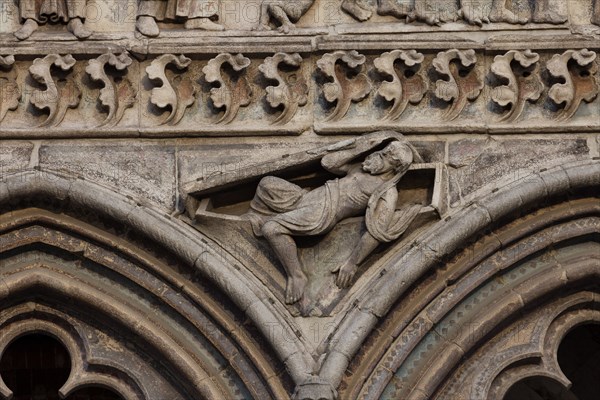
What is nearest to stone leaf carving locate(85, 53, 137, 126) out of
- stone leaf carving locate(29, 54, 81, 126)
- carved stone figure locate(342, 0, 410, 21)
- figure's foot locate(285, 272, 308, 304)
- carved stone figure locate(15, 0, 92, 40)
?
stone leaf carving locate(29, 54, 81, 126)

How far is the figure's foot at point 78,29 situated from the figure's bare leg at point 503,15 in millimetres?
2576

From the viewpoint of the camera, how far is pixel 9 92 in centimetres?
1900

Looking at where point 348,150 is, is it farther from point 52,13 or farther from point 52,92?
point 52,13

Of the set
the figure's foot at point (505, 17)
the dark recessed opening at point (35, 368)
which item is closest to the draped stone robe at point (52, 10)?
the dark recessed opening at point (35, 368)

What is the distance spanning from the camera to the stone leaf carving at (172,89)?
1891 cm

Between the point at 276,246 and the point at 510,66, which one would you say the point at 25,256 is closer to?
the point at 276,246

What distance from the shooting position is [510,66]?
19.0 metres

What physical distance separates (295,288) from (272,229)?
15.4 inches

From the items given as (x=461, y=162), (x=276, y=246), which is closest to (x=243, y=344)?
(x=276, y=246)

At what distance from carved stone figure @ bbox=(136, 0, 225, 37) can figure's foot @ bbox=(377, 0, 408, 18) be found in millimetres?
1018

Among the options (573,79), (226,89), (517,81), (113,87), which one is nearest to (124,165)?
(113,87)

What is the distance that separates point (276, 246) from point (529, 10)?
232cm

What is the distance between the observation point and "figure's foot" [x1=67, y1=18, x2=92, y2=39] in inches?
751

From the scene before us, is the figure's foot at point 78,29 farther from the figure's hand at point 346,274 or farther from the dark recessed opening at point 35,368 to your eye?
the figure's hand at point 346,274
